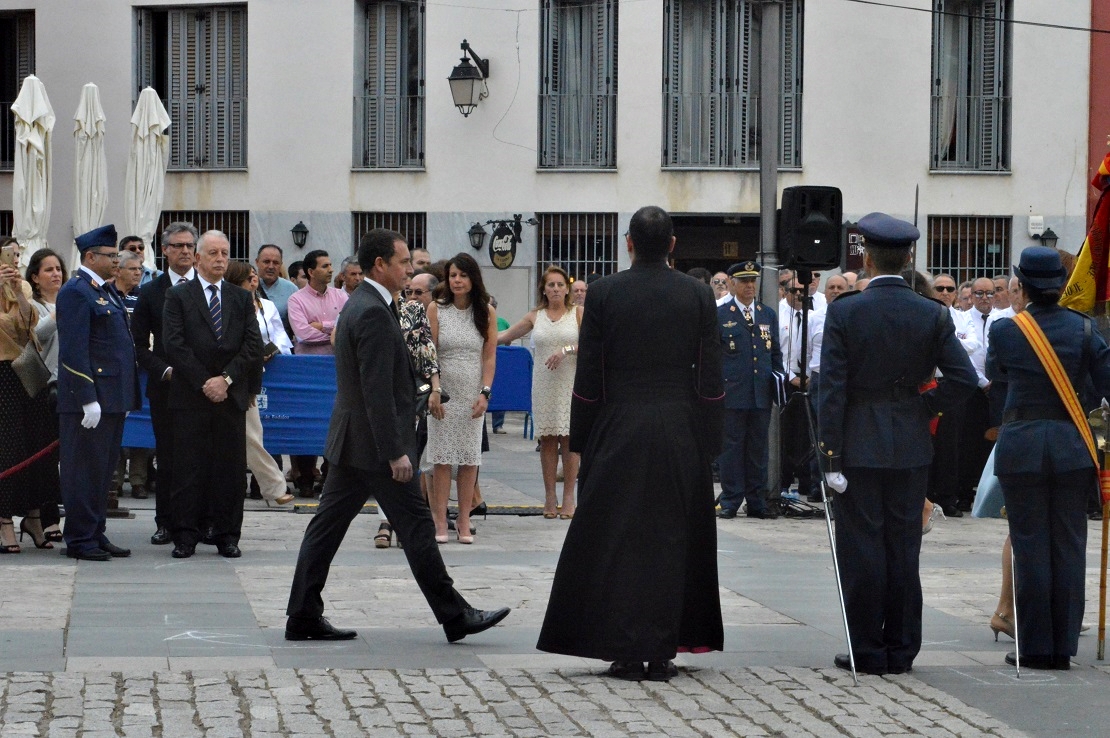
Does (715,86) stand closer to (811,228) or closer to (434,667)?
(811,228)

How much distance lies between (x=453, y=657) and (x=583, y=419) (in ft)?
4.02

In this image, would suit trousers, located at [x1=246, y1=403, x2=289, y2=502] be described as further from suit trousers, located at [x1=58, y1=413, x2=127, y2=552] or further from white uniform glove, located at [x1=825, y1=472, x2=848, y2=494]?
white uniform glove, located at [x1=825, y1=472, x2=848, y2=494]

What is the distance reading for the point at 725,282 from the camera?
643 inches

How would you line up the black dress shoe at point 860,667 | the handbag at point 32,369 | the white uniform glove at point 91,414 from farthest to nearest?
1. the handbag at point 32,369
2. the white uniform glove at point 91,414
3. the black dress shoe at point 860,667

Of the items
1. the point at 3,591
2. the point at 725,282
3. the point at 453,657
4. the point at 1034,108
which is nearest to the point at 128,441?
the point at 3,591

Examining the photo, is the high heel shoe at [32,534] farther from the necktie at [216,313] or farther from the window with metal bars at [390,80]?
the window with metal bars at [390,80]

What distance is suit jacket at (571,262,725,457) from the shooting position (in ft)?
23.5

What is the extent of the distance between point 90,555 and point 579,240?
1632 cm

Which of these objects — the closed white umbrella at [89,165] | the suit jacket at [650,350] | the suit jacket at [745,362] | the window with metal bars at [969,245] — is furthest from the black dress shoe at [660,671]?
the window with metal bars at [969,245]

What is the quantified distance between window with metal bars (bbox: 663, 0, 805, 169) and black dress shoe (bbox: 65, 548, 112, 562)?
16.7 meters

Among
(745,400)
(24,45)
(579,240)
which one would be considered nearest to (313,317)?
(745,400)

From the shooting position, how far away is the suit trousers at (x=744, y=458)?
1367cm

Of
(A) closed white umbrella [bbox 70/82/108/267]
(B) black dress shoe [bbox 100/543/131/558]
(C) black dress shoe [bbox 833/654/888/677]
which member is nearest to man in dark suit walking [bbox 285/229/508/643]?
(C) black dress shoe [bbox 833/654/888/677]

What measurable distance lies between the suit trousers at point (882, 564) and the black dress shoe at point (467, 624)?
1584 mm
